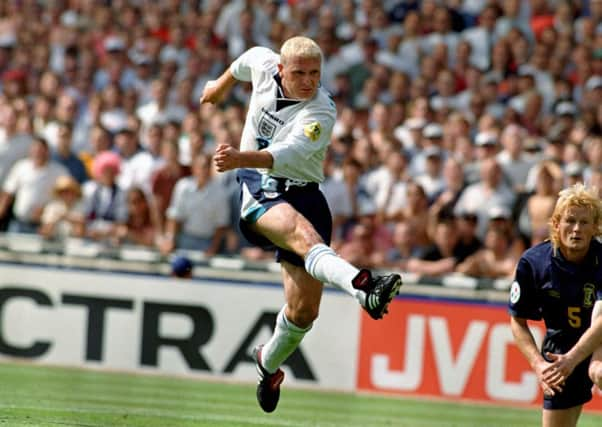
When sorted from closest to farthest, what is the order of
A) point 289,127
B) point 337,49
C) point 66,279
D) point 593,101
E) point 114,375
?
point 289,127 < point 114,375 < point 66,279 < point 593,101 < point 337,49

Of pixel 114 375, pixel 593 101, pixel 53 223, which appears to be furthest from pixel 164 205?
pixel 593 101

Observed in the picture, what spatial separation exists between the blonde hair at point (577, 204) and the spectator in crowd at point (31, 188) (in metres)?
9.92

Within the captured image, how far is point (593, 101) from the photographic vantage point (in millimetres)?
17828

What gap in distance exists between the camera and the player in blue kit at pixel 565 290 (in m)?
8.14

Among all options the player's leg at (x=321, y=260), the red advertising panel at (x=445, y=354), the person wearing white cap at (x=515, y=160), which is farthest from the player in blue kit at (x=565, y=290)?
the person wearing white cap at (x=515, y=160)

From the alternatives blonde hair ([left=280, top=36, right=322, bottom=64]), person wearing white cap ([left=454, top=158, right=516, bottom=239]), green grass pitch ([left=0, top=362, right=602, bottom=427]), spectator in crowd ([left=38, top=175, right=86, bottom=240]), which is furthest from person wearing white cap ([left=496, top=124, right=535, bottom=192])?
blonde hair ([left=280, top=36, right=322, bottom=64])

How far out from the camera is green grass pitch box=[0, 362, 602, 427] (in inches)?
423

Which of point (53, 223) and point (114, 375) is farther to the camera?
point (53, 223)

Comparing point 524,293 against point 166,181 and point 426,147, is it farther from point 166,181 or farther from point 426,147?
point 166,181

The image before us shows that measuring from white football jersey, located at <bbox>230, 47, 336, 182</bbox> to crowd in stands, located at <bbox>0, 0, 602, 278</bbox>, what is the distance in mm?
6039

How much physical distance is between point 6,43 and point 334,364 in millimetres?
7919

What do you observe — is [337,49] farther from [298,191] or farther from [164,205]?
[298,191]

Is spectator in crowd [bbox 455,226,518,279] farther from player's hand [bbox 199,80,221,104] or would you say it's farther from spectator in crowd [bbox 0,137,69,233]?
player's hand [bbox 199,80,221,104]

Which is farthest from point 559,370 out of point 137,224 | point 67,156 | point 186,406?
point 67,156
